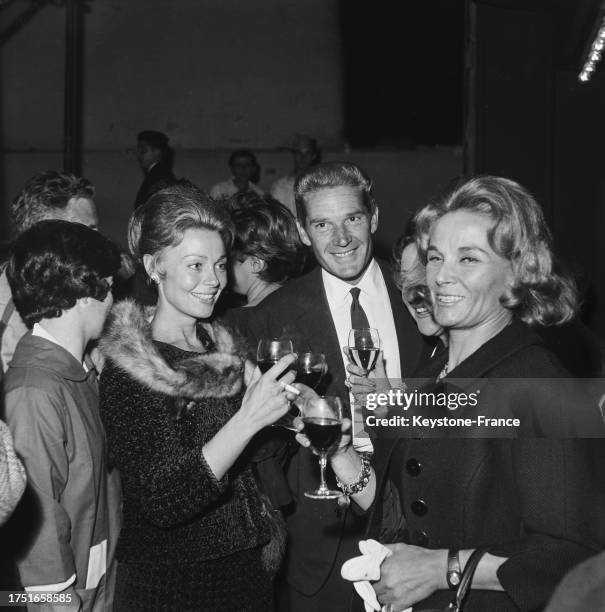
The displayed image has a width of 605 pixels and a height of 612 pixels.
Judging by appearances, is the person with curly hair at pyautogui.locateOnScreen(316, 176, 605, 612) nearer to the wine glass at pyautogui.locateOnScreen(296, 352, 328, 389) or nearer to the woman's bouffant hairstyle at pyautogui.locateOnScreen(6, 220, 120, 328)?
the wine glass at pyautogui.locateOnScreen(296, 352, 328, 389)

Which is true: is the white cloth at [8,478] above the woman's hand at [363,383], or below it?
below

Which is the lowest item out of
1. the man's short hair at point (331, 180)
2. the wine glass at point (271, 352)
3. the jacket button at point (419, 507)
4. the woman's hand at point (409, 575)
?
the woman's hand at point (409, 575)

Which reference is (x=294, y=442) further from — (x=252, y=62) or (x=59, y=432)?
(x=252, y=62)

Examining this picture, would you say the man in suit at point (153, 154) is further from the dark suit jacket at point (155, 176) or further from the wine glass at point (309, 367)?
the wine glass at point (309, 367)

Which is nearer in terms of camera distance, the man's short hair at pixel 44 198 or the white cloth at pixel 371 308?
the white cloth at pixel 371 308

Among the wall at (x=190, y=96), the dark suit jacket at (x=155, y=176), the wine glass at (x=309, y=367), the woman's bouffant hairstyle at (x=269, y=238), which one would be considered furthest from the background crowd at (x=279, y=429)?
the wall at (x=190, y=96)

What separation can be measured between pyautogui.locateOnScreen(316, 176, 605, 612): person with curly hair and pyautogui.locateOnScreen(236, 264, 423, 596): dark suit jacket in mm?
682

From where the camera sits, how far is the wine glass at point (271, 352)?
1.96 metres

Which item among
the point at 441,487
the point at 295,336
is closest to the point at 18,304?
the point at 295,336

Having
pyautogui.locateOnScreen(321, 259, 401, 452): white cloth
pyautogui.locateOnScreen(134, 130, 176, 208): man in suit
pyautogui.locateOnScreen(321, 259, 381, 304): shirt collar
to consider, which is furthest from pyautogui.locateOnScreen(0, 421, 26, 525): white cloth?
pyautogui.locateOnScreen(134, 130, 176, 208): man in suit

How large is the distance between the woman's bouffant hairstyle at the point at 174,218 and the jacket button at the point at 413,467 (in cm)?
91

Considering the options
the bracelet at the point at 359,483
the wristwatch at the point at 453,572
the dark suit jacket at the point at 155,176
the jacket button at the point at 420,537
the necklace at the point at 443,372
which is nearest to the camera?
the wristwatch at the point at 453,572

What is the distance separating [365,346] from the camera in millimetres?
2277

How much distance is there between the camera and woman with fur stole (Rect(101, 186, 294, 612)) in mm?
1860
